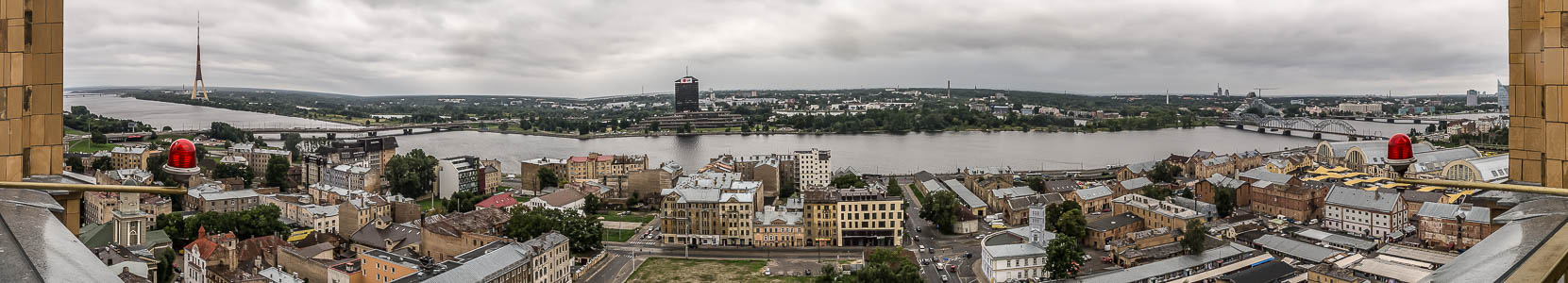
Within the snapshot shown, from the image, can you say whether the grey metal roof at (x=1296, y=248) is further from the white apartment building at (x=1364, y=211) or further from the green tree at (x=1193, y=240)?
the white apartment building at (x=1364, y=211)

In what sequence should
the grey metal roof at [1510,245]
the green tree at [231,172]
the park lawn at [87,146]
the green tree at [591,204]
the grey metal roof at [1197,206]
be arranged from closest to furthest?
the grey metal roof at [1510,245] → the grey metal roof at [1197,206] → the green tree at [591,204] → the green tree at [231,172] → the park lawn at [87,146]

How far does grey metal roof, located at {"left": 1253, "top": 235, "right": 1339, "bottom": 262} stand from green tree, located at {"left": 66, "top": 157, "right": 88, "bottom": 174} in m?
19.2

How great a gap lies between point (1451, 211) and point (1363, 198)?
155 cm

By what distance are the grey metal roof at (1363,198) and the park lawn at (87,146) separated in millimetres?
26375

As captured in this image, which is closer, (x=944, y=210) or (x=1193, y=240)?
(x=1193, y=240)

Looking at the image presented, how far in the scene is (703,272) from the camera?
1028 cm

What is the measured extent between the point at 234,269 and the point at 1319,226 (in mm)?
14417

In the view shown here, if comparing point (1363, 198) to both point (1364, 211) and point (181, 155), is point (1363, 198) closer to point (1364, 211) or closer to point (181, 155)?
point (1364, 211)

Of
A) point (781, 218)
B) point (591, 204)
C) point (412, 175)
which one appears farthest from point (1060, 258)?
point (412, 175)

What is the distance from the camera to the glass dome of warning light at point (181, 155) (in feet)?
5.78

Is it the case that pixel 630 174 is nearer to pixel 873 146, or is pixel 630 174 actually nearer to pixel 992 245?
pixel 992 245

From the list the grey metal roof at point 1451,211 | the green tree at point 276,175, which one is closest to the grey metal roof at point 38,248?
the grey metal roof at point 1451,211

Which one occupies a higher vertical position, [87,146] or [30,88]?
[30,88]

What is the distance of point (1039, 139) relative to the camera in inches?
1340
